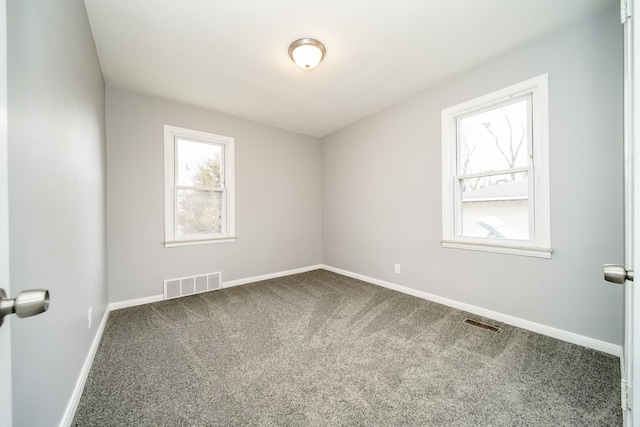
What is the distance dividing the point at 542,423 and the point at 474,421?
0.35 meters

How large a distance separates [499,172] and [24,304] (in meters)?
3.14

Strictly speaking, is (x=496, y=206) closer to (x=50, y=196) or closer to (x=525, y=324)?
(x=525, y=324)

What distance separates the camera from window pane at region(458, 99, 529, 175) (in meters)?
2.37

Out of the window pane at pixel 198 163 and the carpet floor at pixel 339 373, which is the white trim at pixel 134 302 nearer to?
the carpet floor at pixel 339 373

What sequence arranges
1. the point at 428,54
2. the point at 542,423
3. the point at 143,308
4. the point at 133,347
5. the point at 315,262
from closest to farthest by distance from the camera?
the point at 542,423, the point at 133,347, the point at 428,54, the point at 143,308, the point at 315,262

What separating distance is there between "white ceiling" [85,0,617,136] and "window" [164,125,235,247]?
59cm

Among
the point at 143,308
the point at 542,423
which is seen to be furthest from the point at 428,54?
the point at 143,308

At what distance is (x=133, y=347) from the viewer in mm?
2041

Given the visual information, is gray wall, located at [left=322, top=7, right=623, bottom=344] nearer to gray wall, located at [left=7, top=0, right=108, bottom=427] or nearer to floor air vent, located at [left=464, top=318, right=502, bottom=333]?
floor air vent, located at [left=464, top=318, right=502, bottom=333]

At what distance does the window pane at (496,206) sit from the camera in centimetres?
236

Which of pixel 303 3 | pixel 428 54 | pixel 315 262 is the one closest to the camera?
pixel 303 3

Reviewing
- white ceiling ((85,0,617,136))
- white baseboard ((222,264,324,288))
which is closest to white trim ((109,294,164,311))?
white baseboard ((222,264,324,288))

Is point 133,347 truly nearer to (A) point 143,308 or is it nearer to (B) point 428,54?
(A) point 143,308

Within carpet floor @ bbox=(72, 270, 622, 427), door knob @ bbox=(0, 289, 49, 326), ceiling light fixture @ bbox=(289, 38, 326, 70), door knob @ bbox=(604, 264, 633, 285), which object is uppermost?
ceiling light fixture @ bbox=(289, 38, 326, 70)
